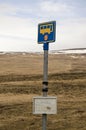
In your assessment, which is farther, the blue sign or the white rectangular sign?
the blue sign

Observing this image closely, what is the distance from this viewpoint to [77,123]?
509 inches

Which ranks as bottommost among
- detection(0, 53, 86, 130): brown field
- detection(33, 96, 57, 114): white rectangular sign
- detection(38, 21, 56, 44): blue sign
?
detection(0, 53, 86, 130): brown field

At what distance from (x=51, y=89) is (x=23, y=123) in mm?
9504

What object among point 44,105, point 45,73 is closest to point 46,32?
point 45,73

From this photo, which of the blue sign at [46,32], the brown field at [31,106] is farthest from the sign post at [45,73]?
the brown field at [31,106]

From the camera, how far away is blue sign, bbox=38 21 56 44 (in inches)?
287

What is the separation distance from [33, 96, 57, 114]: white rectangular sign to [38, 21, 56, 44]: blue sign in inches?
46.1

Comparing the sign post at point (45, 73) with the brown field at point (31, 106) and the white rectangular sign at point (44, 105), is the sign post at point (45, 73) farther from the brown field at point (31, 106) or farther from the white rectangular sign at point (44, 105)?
the brown field at point (31, 106)

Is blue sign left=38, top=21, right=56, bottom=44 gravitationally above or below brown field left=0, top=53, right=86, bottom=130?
above

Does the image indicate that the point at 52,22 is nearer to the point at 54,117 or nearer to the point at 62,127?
the point at 62,127

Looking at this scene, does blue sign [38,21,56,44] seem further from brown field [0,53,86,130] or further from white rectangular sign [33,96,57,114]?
brown field [0,53,86,130]

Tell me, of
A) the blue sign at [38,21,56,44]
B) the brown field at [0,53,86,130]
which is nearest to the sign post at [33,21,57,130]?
the blue sign at [38,21,56,44]

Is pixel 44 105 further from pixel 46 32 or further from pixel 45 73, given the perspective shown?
pixel 46 32

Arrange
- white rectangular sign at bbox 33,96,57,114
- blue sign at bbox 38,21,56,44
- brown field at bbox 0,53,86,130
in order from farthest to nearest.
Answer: brown field at bbox 0,53,86,130 → blue sign at bbox 38,21,56,44 → white rectangular sign at bbox 33,96,57,114
